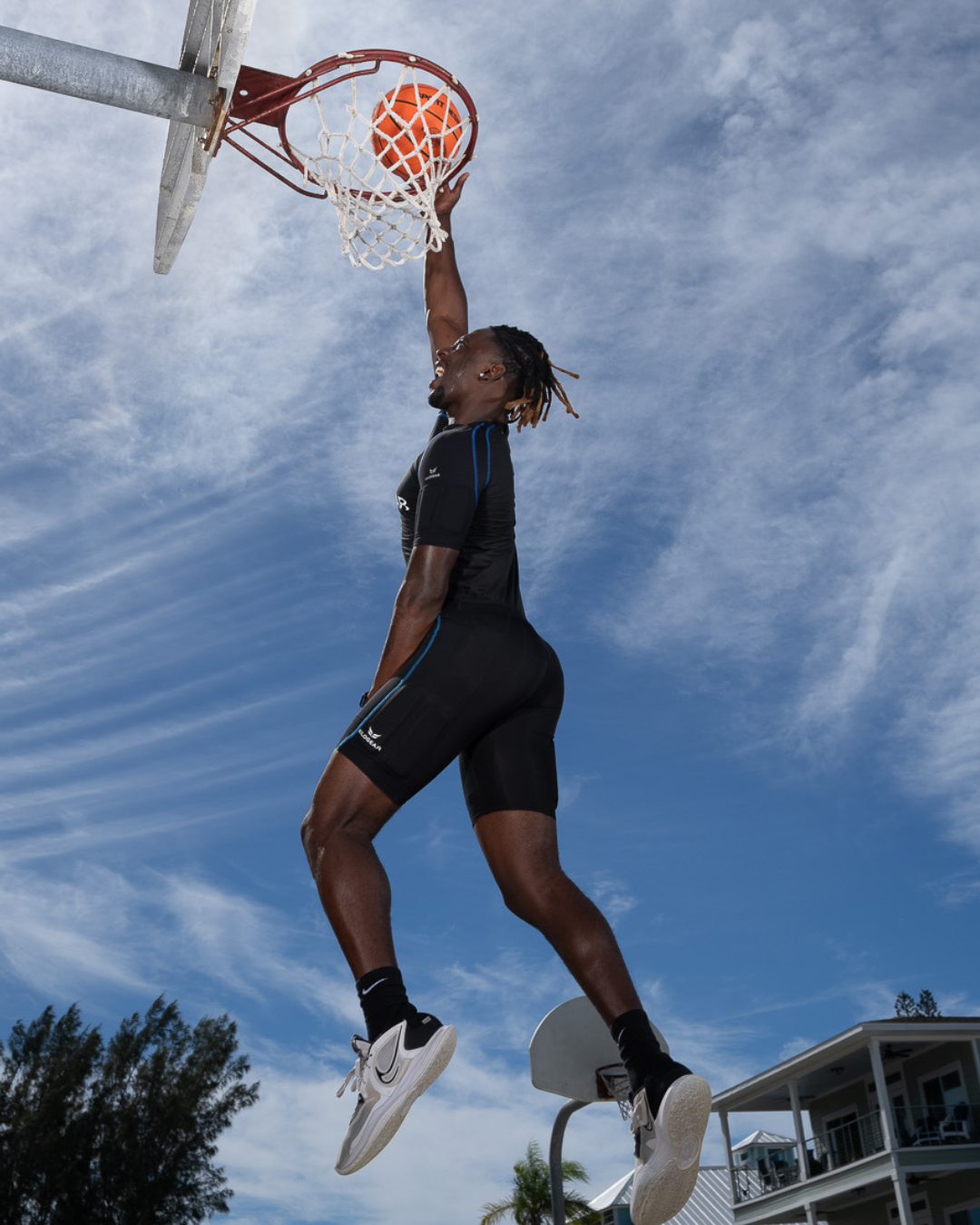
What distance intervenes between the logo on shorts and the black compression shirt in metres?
0.51

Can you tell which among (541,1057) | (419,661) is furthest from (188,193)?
(541,1057)

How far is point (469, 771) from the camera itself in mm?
3842

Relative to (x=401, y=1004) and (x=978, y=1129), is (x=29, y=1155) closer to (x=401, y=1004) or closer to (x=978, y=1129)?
(x=978, y=1129)

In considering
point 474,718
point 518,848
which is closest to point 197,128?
point 474,718

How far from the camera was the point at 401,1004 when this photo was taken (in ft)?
10.6

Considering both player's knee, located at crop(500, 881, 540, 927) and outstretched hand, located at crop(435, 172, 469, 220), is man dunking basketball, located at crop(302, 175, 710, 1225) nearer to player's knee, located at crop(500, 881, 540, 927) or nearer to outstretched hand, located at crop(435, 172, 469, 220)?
player's knee, located at crop(500, 881, 540, 927)

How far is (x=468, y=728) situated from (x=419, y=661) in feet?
0.79

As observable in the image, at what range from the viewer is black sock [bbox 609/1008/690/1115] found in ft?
10.8

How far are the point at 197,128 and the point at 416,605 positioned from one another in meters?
2.72

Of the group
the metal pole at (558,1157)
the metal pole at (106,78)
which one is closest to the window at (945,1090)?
the metal pole at (558,1157)

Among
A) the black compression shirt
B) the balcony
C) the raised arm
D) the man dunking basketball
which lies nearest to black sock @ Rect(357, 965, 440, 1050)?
the man dunking basketball

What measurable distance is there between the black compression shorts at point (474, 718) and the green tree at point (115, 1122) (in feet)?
142

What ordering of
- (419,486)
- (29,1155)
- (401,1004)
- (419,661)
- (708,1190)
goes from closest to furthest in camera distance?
(401,1004) → (419,661) → (419,486) → (708,1190) → (29,1155)

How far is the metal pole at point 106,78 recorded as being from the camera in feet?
15.7
